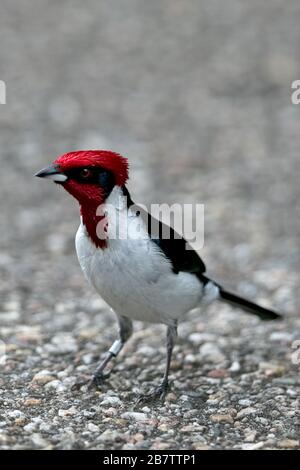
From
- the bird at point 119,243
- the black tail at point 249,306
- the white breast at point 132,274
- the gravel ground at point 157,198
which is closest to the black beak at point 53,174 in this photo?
the bird at point 119,243

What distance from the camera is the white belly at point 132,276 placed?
4.46 meters

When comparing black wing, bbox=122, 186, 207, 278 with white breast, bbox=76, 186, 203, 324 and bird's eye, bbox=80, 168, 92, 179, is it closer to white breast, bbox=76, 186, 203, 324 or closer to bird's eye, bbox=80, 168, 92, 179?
white breast, bbox=76, 186, 203, 324

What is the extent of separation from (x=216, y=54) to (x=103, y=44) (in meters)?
1.76

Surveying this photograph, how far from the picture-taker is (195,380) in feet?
17.1

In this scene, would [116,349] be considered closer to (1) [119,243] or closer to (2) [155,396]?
(2) [155,396]

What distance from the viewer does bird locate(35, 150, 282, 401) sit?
14.4 ft

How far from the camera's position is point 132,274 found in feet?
14.7

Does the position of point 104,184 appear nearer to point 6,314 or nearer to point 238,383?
point 238,383

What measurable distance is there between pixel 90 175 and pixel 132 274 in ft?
1.87

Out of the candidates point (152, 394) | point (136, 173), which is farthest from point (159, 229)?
point (136, 173)

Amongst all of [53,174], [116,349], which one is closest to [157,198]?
[116,349]

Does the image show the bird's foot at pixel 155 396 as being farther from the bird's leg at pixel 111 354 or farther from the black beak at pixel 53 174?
the black beak at pixel 53 174

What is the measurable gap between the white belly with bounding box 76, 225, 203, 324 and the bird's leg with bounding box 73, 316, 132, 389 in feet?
1.35

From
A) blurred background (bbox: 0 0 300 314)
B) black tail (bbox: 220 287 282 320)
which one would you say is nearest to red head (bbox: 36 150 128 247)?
black tail (bbox: 220 287 282 320)
